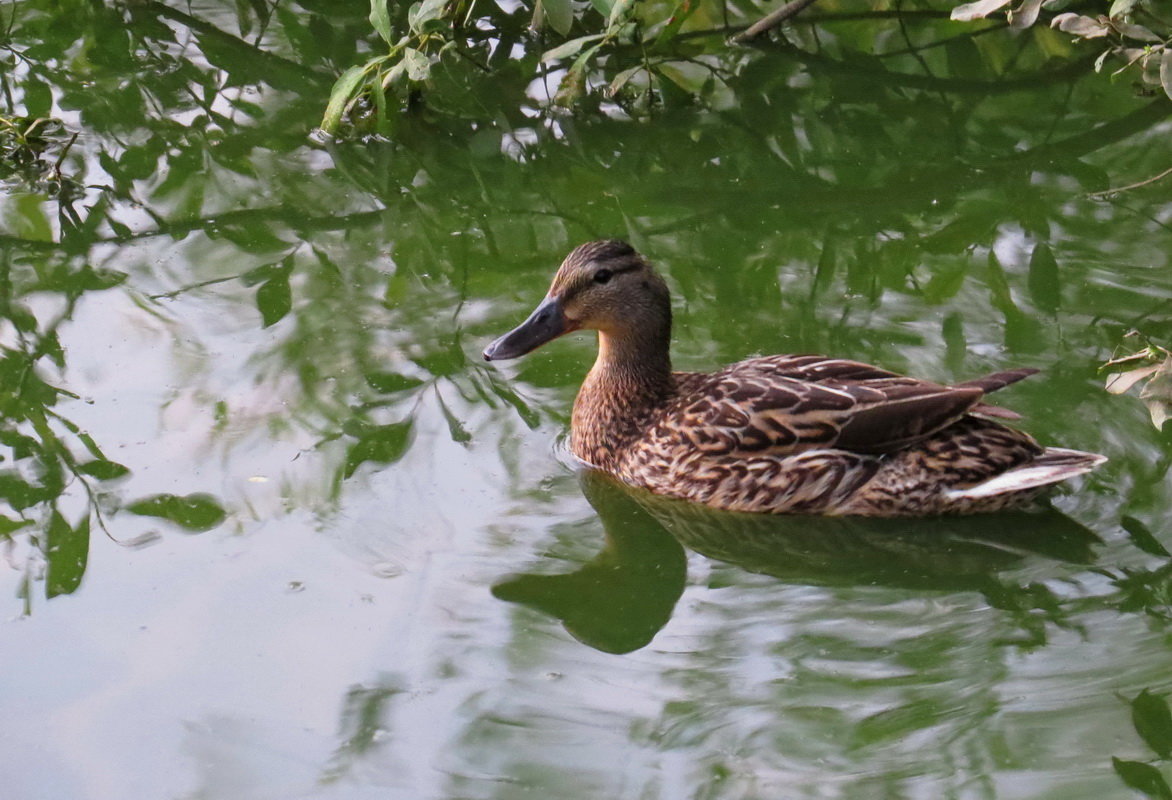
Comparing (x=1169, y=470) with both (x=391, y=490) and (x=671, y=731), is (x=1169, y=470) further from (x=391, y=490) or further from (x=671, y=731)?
(x=391, y=490)

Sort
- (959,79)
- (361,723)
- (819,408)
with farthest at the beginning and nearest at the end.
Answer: (959,79) → (819,408) → (361,723)

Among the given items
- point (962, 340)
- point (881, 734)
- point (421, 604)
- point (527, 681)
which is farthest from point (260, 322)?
point (881, 734)

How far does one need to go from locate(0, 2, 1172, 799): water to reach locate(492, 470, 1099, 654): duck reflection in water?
20 mm

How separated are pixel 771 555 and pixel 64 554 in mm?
2487

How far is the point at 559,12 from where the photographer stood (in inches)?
305

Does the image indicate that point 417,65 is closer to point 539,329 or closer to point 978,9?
point 539,329

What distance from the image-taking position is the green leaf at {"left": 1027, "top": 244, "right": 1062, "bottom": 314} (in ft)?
21.5

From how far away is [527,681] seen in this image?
4.70 meters

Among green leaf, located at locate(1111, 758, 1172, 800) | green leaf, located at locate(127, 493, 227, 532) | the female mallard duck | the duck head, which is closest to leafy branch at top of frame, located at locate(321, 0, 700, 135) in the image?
the duck head

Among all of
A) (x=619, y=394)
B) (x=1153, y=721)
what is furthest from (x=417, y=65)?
(x=1153, y=721)

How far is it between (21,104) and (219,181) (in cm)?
160

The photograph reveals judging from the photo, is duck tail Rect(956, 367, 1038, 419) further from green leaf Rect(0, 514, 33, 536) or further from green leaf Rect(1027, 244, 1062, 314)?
green leaf Rect(0, 514, 33, 536)

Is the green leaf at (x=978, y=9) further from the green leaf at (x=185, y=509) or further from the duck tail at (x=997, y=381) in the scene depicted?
the green leaf at (x=185, y=509)

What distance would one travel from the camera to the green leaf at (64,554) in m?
5.13
